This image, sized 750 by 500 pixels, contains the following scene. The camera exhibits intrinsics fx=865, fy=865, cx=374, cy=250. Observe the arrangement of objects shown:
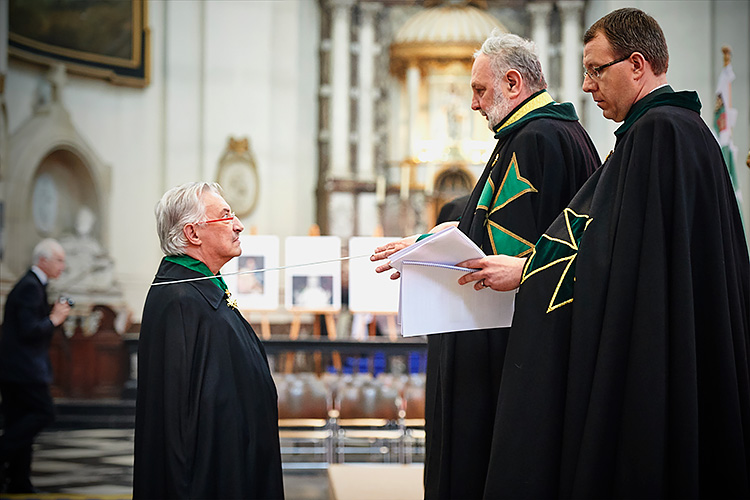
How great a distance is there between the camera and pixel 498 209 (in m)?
3.07

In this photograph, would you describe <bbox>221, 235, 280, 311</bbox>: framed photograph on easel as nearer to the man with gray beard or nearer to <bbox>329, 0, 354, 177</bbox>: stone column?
<bbox>329, 0, 354, 177</bbox>: stone column

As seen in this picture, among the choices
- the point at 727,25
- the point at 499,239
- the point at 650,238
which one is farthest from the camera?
the point at 727,25

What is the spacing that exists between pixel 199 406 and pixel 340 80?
10.2 meters

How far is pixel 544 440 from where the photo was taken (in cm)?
247

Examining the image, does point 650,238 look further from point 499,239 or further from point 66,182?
point 66,182

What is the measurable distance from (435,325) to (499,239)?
428 mm

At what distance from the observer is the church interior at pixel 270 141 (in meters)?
9.13

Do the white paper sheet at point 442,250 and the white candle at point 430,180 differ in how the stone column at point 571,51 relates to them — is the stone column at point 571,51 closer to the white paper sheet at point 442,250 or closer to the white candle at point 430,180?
the white candle at point 430,180

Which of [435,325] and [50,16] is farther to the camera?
[50,16]

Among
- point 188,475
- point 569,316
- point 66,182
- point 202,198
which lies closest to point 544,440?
point 569,316

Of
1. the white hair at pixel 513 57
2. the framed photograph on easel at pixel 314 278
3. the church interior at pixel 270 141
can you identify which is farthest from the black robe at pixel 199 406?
the framed photograph on easel at pixel 314 278

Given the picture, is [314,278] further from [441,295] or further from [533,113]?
[441,295]

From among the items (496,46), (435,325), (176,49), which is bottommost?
(435,325)

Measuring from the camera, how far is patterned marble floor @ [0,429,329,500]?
6203mm
